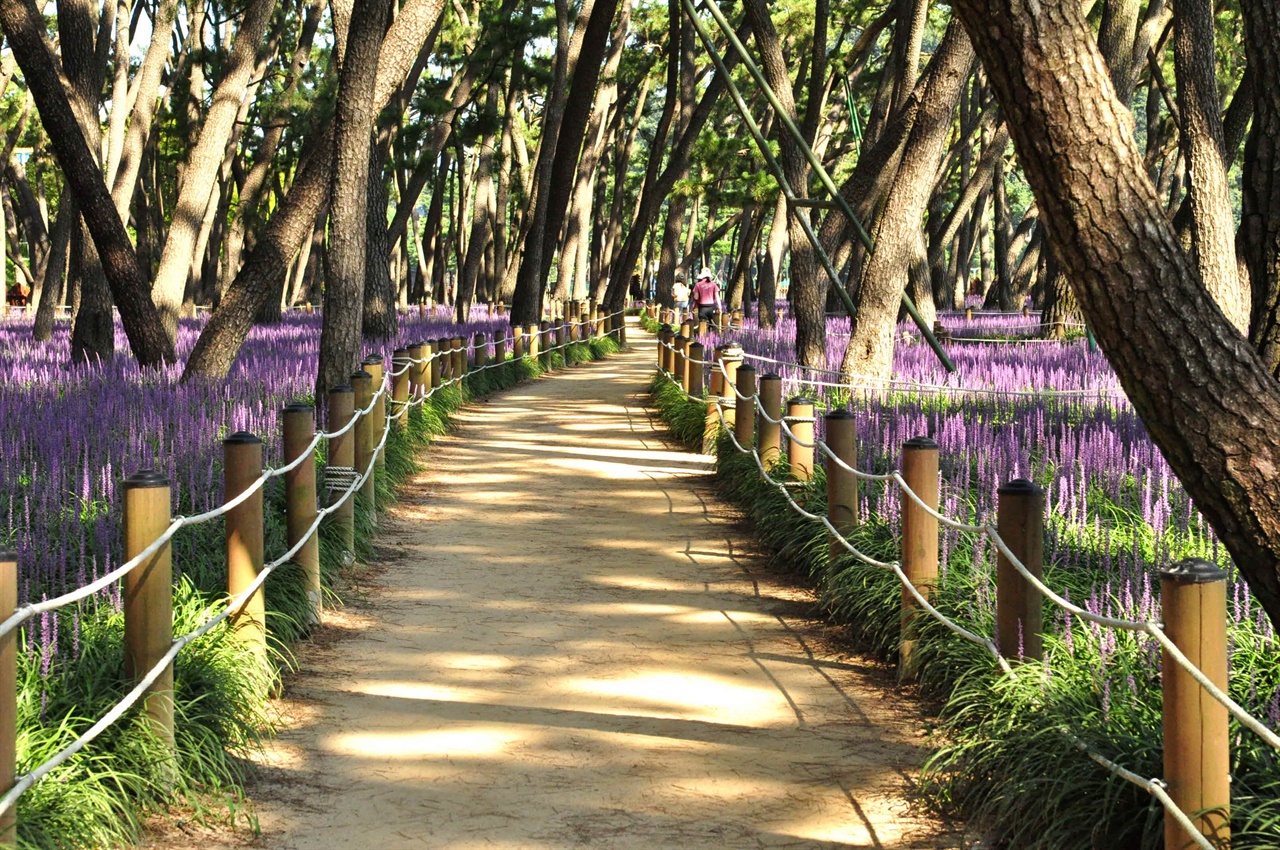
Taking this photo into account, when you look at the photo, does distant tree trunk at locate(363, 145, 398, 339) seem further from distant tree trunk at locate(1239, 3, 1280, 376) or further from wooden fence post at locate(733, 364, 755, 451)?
distant tree trunk at locate(1239, 3, 1280, 376)

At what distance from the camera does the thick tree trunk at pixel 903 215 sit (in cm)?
1467

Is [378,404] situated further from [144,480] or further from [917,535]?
[144,480]

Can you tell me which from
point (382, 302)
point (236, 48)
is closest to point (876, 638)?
point (236, 48)

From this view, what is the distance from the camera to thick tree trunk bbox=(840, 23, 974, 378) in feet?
48.1

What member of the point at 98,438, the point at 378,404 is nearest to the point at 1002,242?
the point at 378,404

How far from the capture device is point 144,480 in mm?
5043

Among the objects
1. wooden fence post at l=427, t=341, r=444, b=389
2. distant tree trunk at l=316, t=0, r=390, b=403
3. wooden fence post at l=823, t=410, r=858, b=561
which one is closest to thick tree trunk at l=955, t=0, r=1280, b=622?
wooden fence post at l=823, t=410, r=858, b=561

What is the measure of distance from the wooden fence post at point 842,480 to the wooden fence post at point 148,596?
13.7 ft

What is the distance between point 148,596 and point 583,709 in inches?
78.4

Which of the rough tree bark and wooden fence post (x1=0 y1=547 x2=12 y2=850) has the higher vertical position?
the rough tree bark

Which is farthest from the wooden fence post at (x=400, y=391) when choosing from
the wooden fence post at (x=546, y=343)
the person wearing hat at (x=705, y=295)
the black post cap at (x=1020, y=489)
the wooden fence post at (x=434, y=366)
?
the person wearing hat at (x=705, y=295)

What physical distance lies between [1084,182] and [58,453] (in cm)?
682

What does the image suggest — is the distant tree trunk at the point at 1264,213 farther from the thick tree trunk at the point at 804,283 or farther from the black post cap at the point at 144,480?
the thick tree trunk at the point at 804,283

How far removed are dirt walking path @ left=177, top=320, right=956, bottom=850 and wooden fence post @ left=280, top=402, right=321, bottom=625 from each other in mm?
358
